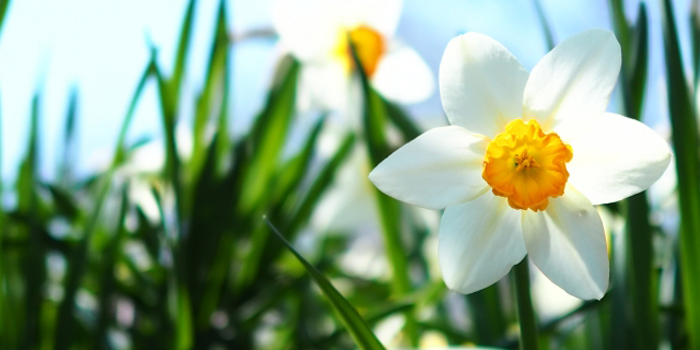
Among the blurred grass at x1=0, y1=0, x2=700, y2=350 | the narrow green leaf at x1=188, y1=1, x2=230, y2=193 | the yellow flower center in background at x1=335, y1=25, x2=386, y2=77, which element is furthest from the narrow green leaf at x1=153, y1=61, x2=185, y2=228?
the yellow flower center in background at x1=335, y1=25, x2=386, y2=77

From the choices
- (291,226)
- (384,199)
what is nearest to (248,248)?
(291,226)

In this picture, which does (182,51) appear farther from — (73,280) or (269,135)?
(73,280)

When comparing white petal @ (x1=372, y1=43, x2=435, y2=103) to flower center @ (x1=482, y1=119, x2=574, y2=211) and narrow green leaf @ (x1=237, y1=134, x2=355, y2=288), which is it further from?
flower center @ (x1=482, y1=119, x2=574, y2=211)

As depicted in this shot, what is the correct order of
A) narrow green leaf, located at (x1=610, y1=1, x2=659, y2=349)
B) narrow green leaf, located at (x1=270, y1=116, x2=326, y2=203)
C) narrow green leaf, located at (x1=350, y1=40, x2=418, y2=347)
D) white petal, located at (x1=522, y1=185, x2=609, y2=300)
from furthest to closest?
narrow green leaf, located at (x1=270, y1=116, x2=326, y2=203), narrow green leaf, located at (x1=350, y1=40, x2=418, y2=347), narrow green leaf, located at (x1=610, y1=1, x2=659, y2=349), white petal, located at (x1=522, y1=185, x2=609, y2=300)

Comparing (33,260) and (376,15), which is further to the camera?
(376,15)

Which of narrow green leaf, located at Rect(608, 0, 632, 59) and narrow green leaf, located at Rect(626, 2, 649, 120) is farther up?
narrow green leaf, located at Rect(608, 0, 632, 59)

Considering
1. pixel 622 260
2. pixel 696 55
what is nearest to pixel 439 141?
pixel 622 260
